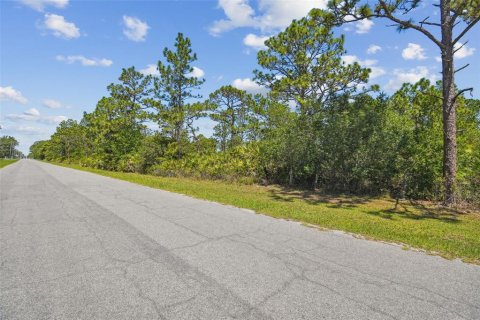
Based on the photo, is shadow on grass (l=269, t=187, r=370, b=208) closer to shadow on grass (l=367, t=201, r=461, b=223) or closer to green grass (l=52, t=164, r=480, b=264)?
green grass (l=52, t=164, r=480, b=264)

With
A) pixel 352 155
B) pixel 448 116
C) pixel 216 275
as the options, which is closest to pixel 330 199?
pixel 352 155

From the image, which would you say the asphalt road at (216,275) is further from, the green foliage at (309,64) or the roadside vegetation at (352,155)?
the green foliage at (309,64)

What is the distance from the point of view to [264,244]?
17.5ft

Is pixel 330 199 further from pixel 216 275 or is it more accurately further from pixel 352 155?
pixel 216 275

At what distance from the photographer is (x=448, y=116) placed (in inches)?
414

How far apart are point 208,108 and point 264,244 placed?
2386 centimetres

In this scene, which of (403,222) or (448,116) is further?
(448,116)

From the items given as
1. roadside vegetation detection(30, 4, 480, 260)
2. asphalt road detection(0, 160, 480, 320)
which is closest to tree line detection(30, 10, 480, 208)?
roadside vegetation detection(30, 4, 480, 260)

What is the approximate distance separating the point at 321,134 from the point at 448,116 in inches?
205

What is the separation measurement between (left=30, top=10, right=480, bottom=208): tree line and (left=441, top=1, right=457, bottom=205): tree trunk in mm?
204

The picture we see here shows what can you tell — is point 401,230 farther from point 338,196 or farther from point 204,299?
point 338,196

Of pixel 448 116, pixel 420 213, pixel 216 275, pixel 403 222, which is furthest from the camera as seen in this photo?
pixel 448 116

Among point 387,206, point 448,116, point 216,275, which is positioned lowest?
point 216,275

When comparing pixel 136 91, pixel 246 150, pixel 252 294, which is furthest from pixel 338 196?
pixel 136 91
